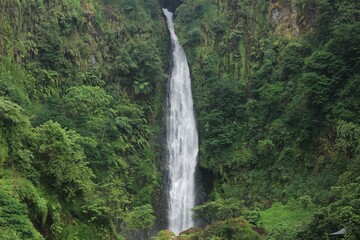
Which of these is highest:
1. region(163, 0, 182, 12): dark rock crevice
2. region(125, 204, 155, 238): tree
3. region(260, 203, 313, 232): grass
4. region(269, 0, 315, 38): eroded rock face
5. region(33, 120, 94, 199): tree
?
region(163, 0, 182, 12): dark rock crevice

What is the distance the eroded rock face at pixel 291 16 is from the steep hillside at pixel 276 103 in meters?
0.08

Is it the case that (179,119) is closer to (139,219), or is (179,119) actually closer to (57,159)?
(139,219)

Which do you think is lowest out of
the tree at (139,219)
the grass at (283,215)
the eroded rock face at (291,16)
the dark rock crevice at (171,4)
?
the grass at (283,215)

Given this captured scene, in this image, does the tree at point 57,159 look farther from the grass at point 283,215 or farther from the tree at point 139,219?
the grass at point 283,215

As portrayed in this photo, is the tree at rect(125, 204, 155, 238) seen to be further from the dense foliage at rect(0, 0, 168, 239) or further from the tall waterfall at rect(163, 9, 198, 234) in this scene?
the tall waterfall at rect(163, 9, 198, 234)

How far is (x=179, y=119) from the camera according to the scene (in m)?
33.9

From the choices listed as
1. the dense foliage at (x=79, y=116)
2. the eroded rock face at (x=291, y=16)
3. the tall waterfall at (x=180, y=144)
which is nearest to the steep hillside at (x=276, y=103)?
the eroded rock face at (x=291, y=16)

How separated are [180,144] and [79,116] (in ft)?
32.1

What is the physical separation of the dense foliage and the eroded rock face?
997cm

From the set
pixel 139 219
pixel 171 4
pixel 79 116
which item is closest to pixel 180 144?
pixel 79 116

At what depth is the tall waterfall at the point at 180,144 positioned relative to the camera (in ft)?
95.3

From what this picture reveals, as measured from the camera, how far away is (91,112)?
84.7ft

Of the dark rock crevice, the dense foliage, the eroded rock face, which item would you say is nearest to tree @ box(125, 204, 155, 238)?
the dense foliage

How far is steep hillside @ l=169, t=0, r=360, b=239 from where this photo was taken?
22609 millimetres
